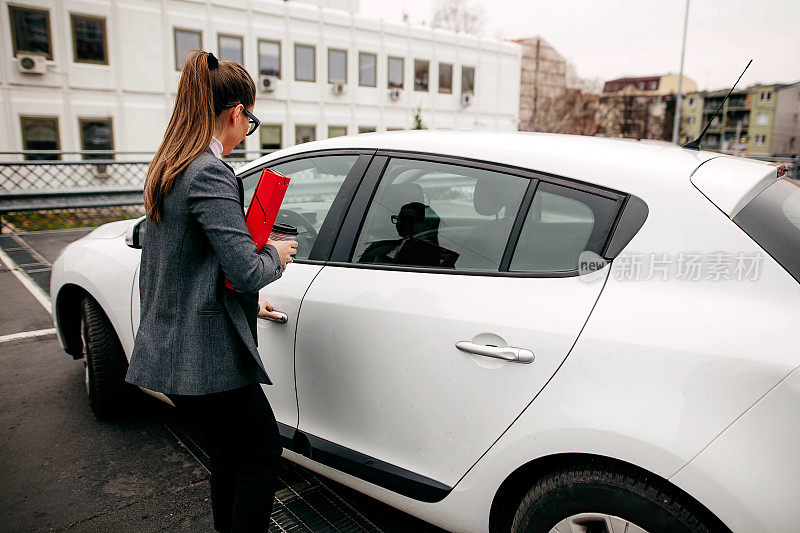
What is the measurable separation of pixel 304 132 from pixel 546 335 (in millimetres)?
27321

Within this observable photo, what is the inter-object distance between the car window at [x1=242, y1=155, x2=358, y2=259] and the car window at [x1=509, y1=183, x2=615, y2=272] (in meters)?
0.87

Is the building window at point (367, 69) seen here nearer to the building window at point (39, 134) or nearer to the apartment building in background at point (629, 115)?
the building window at point (39, 134)

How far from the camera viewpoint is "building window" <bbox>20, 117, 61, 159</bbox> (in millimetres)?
20219

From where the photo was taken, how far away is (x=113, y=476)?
2902mm

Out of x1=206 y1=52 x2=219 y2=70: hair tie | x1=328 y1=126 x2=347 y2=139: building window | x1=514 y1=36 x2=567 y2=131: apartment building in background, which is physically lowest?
x1=206 y1=52 x2=219 y2=70: hair tie

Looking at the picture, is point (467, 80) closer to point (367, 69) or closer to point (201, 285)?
point (367, 69)

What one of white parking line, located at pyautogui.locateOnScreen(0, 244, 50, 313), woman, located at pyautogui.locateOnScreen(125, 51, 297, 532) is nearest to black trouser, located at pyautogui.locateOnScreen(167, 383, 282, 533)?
woman, located at pyautogui.locateOnScreen(125, 51, 297, 532)

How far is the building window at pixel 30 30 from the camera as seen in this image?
19703mm

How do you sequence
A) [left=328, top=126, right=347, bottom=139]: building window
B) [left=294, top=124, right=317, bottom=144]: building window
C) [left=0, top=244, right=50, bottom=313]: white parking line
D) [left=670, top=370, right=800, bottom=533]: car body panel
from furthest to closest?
[left=328, top=126, right=347, bottom=139]: building window, [left=294, top=124, right=317, bottom=144]: building window, [left=0, top=244, right=50, bottom=313]: white parking line, [left=670, top=370, right=800, bottom=533]: car body panel

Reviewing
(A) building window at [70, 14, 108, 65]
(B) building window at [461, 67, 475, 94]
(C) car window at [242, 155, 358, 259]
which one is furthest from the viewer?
(B) building window at [461, 67, 475, 94]

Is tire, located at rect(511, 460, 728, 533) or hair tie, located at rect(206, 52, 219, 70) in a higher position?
hair tie, located at rect(206, 52, 219, 70)

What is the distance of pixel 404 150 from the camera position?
2.29 meters

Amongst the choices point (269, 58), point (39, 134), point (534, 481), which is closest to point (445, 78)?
point (269, 58)

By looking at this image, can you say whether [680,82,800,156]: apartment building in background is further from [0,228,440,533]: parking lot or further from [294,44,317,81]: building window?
[0,228,440,533]: parking lot
